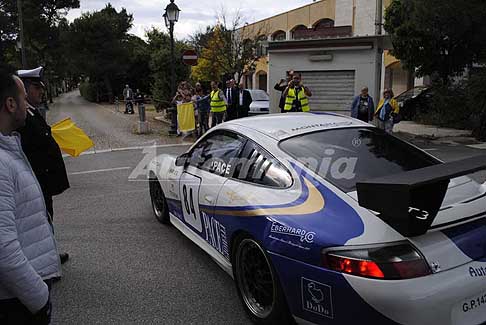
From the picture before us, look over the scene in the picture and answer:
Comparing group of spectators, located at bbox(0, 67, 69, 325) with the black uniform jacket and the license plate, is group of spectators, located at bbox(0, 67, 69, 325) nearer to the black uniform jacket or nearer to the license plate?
the black uniform jacket

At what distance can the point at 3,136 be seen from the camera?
1.83m

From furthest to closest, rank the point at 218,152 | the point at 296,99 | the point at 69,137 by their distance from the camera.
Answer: the point at 296,99 → the point at 69,137 → the point at 218,152

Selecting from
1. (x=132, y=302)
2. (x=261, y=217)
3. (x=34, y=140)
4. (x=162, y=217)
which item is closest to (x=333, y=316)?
(x=261, y=217)

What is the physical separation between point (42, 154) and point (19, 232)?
76.8 inches

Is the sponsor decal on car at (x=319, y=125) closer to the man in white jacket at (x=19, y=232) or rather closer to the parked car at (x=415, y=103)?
the man in white jacket at (x=19, y=232)

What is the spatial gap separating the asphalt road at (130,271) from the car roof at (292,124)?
4.56 ft

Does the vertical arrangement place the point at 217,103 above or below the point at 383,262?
above

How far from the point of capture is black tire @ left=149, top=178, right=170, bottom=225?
208 inches

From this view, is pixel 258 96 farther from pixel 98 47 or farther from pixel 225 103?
pixel 98 47

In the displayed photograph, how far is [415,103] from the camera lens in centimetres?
1880

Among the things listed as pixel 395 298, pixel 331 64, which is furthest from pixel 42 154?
pixel 331 64

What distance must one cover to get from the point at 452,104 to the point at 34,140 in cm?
1502

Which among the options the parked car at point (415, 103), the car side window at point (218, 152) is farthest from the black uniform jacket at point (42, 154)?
the parked car at point (415, 103)

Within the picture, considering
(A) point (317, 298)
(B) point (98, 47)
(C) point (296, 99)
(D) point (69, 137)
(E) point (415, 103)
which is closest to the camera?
(A) point (317, 298)
